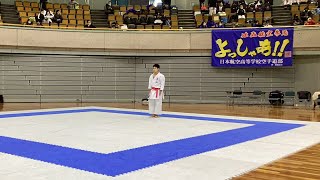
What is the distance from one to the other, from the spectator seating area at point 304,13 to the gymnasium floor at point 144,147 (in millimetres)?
8540

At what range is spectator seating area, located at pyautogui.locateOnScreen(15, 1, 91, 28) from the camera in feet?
59.8

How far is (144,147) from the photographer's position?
604cm

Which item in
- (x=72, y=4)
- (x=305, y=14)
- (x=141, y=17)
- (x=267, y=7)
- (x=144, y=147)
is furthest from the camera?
(x=72, y=4)

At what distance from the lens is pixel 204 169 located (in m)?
4.65

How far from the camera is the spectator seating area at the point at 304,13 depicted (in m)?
17.0

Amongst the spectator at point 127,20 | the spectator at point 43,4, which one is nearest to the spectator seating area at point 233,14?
the spectator at point 127,20

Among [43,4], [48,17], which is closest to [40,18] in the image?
[48,17]

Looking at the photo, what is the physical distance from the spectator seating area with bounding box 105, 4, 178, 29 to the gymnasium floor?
916 centimetres

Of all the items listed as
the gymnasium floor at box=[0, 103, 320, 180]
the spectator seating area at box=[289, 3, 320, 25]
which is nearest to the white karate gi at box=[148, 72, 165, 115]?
the gymnasium floor at box=[0, 103, 320, 180]

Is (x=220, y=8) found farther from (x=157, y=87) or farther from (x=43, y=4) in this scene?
(x=157, y=87)

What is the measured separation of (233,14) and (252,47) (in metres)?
3.81

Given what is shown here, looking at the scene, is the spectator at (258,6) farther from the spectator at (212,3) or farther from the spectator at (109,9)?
the spectator at (109,9)

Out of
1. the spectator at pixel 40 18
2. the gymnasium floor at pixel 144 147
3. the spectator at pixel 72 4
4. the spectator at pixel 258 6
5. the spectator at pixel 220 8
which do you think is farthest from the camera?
the spectator at pixel 72 4

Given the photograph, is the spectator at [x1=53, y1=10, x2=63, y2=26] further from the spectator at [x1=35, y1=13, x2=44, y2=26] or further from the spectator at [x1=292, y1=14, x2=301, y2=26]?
the spectator at [x1=292, y1=14, x2=301, y2=26]
